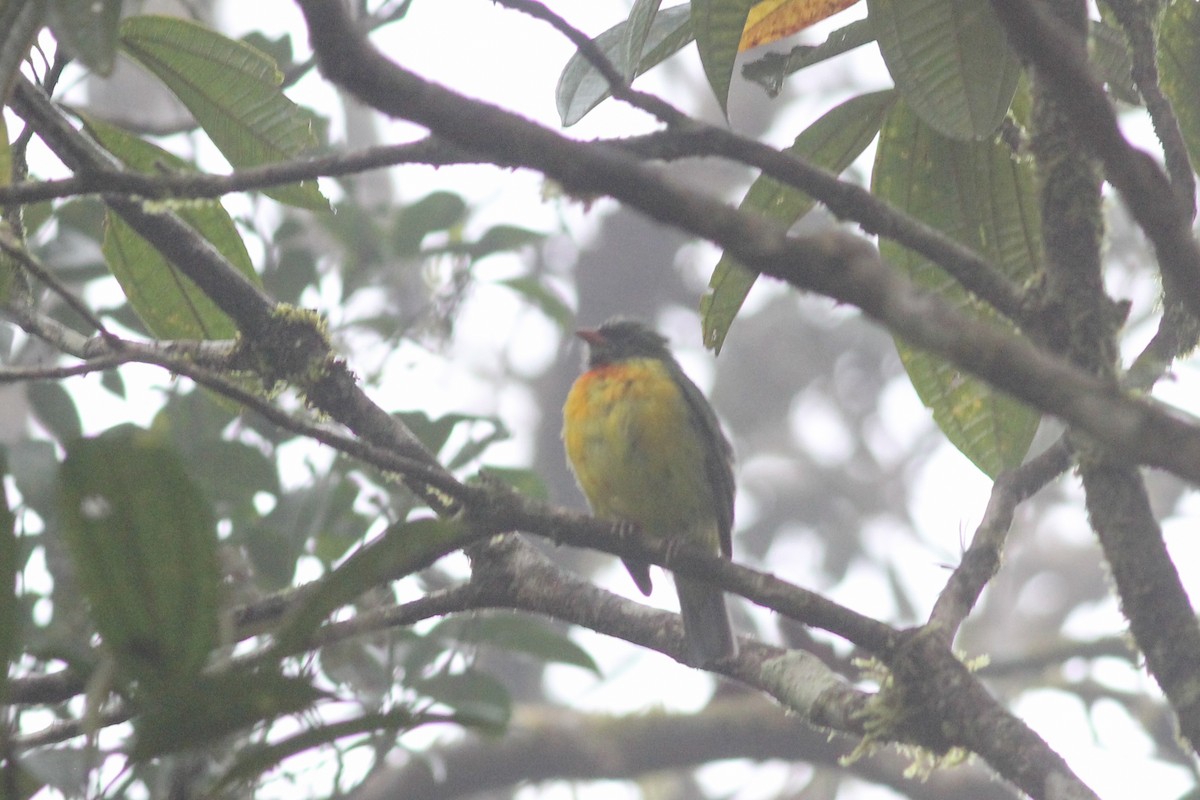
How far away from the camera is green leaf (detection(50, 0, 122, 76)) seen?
173 centimetres

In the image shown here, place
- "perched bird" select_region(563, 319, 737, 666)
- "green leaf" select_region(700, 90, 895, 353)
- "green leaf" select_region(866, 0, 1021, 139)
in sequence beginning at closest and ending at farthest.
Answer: "green leaf" select_region(866, 0, 1021, 139), "green leaf" select_region(700, 90, 895, 353), "perched bird" select_region(563, 319, 737, 666)

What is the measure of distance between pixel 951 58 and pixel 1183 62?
711 mm

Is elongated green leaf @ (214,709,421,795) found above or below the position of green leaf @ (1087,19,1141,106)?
below

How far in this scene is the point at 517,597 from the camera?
304 centimetres

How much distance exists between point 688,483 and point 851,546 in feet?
44.3

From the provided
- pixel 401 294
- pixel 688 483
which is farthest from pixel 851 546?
pixel 688 483

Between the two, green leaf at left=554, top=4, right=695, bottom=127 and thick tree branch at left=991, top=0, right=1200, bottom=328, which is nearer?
thick tree branch at left=991, top=0, right=1200, bottom=328

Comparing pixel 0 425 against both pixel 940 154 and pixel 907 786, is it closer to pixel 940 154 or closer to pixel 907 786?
pixel 907 786

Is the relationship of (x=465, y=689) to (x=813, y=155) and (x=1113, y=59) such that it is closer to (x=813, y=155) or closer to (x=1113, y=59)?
(x=813, y=155)

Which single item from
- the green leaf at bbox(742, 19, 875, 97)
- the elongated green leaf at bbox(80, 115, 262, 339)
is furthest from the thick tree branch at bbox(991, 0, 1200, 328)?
the elongated green leaf at bbox(80, 115, 262, 339)

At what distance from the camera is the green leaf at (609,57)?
2.63 m

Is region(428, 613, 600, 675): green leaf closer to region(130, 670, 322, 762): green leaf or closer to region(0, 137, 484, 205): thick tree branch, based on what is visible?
region(0, 137, 484, 205): thick tree branch

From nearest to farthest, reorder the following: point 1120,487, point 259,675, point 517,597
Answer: point 259,675 < point 1120,487 < point 517,597

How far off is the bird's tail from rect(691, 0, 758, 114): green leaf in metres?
1.06
